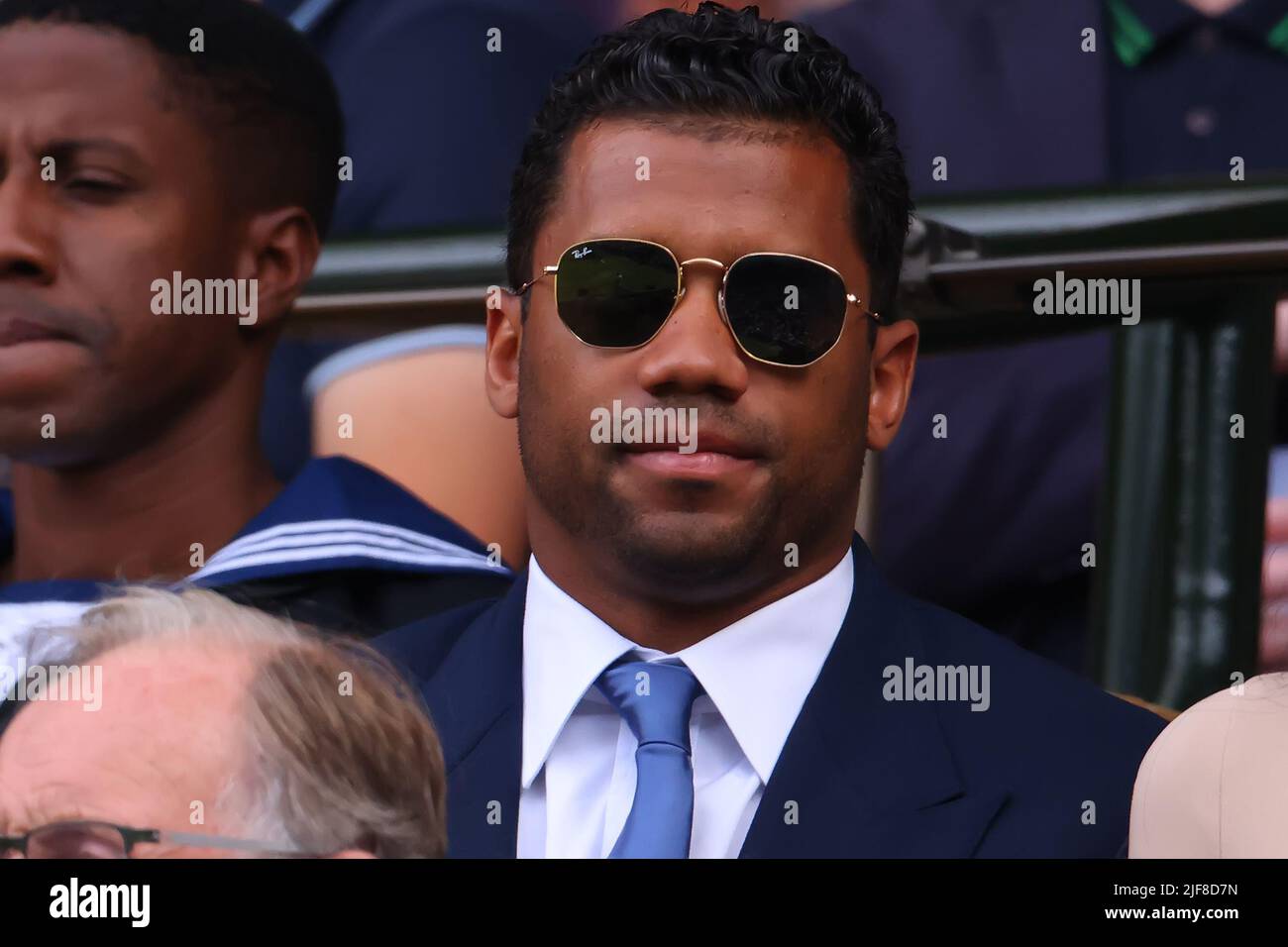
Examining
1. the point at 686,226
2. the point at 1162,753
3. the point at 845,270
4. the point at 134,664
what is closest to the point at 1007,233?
the point at 845,270

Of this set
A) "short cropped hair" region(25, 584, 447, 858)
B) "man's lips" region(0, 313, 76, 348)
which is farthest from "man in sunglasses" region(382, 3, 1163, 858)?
"man's lips" region(0, 313, 76, 348)

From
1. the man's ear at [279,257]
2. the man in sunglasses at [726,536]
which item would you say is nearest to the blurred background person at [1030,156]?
the man in sunglasses at [726,536]

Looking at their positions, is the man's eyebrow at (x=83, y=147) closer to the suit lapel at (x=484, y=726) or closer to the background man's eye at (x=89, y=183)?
the background man's eye at (x=89, y=183)

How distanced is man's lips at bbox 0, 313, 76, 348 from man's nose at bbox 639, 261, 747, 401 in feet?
2.51

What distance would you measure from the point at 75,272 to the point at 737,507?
853 millimetres

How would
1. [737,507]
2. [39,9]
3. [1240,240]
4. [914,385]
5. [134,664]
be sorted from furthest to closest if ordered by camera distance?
[914,385] → [39,9] → [1240,240] → [737,507] → [134,664]

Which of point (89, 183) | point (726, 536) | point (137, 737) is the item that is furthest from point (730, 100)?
point (137, 737)

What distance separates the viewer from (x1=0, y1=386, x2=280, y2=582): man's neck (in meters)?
2.46

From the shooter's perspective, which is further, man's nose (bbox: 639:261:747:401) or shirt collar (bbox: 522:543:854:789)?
shirt collar (bbox: 522:543:854:789)

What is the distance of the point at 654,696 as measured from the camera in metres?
2.10

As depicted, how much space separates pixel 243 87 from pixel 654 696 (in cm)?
93

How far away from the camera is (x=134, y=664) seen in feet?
6.37

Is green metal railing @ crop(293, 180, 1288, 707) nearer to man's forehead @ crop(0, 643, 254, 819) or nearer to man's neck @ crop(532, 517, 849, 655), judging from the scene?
man's neck @ crop(532, 517, 849, 655)

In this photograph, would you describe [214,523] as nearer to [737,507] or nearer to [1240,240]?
[737,507]
